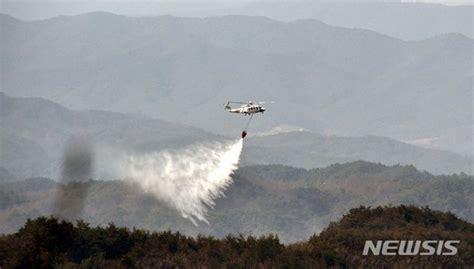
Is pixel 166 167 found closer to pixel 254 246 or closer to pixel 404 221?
pixel 404 221

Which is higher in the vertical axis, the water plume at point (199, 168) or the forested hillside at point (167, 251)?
the forested hillside at point (167, 251)

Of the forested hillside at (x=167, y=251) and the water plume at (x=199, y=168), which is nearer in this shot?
the forested hillside at (x=167, y=251)

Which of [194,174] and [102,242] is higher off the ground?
[102,242]

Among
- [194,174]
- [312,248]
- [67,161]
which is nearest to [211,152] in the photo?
[194,174]

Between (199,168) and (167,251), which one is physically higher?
(167,251)

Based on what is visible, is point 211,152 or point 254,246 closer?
point 254,246

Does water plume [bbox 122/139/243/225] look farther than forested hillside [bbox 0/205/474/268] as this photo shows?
Yes

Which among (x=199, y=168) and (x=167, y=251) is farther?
(x=199, y=168)

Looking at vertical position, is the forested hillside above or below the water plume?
above
